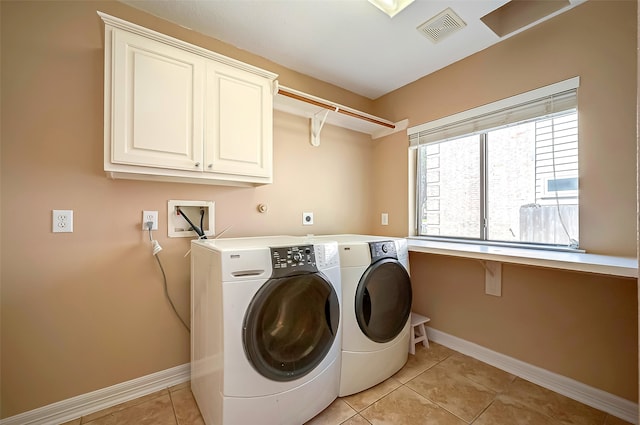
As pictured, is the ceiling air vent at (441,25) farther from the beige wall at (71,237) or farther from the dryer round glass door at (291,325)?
the dryer round glass door at (291,325)

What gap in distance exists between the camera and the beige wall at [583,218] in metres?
1.43

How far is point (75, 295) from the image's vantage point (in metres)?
1.44

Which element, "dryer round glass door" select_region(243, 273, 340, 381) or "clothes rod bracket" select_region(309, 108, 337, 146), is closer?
"dryer round glass door" select_region(243, 273, 340, 381)

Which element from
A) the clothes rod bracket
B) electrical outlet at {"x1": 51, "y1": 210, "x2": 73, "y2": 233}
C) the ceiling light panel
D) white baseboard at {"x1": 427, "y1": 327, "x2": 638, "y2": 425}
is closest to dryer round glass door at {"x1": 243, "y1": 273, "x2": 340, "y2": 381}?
electrical outlet at {"x1": 51, "y1": 210, "x2": 73, "y2": 233}

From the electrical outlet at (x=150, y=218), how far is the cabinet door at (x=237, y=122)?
1.54ft

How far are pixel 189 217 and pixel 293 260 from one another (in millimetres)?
944

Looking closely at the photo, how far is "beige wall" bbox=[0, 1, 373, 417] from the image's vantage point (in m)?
1.31

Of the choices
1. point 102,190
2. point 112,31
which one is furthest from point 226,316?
point 112,31

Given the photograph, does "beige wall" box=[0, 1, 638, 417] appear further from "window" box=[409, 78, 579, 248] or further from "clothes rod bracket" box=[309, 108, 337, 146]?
"clothes rod bracket" box=[309, 108, 337, 146]

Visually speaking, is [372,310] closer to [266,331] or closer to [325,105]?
[266,331]

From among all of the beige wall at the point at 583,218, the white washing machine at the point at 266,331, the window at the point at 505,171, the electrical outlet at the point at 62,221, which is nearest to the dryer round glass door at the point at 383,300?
the white washing machine at the point at 266,331

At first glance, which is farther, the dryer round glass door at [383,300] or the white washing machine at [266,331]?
the dryer round glass door at [383,300]

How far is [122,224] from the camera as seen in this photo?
5.14 ft

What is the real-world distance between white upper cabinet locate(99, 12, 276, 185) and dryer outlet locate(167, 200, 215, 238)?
7.7 inches
